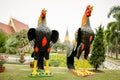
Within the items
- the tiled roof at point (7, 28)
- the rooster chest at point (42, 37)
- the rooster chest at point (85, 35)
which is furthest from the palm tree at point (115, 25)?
the tiled roof at point (7, 28)

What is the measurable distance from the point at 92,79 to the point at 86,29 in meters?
2.29

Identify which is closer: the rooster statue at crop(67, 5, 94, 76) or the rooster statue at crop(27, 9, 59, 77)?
the rooster statue at crop(27, 9, 59, 77)

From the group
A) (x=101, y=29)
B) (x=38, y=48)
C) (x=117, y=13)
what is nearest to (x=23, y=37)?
(x=117, y=13)

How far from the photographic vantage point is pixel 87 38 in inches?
351

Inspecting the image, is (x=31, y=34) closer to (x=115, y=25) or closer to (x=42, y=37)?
(x=42, y=37)

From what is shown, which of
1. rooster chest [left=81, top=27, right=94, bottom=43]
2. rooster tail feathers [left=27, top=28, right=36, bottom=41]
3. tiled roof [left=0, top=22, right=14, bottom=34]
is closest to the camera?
rooster tail feathers [left=27, top=28, right=36, bottom=41]

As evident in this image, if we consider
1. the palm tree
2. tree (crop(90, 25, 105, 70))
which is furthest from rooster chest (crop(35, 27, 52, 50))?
the palm tree

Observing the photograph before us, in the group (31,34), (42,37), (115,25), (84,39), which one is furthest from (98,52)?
(115,25)

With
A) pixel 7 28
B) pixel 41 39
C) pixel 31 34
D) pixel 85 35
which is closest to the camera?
pixel 41 39

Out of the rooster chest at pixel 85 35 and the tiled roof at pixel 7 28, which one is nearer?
the rooster chest at pixel 85 35

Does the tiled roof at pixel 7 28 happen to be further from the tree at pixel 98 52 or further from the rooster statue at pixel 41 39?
the rooster statue at pixel 41 39

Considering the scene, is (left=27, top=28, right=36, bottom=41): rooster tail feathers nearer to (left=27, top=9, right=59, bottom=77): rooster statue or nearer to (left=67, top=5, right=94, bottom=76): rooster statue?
(left=27, top=9, right=59, bottom=77): rooster statue

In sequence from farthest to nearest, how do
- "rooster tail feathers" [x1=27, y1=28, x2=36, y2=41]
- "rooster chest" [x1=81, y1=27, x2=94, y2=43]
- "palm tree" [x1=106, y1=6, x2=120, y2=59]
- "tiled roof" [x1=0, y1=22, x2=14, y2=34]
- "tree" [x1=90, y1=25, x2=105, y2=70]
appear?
"tiled roof" [x1=0, y1=22, x2=14, y2=34] < "palm tree" [x1=106, y1=6, x2=120, y2=59] < "tree" [x1=90, y1=25, x2=105, y2=70] < "rooster chest" [x1=81, y1=27, x2=94, y2=43] < "rooster tail feathers" [x1=27, y1=28, x2=36, y2=41]

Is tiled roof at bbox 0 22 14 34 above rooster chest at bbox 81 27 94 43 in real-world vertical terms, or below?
above
